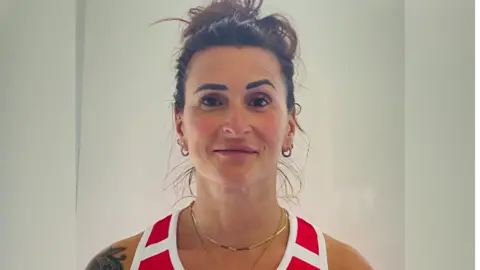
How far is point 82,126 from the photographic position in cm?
102

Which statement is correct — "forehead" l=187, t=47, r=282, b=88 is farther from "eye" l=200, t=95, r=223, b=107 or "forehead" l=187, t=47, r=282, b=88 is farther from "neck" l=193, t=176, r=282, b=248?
"neck" l=193, t=176, r=282, b=248

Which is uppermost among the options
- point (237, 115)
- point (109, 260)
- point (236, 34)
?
point (236, 34)

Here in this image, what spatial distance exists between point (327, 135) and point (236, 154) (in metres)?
0.18

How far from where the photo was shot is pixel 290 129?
0.96 meters

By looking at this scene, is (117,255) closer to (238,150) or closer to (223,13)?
(238,150)

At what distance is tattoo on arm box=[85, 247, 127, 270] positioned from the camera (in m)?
0.97

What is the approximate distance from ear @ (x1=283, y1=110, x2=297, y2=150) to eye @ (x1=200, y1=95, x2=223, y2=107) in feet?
0.44

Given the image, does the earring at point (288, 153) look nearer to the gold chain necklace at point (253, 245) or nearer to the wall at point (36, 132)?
the gold chain necklace at point (253, 245)

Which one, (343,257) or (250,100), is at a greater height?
(250,100)

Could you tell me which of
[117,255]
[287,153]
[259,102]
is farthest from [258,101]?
[117,255]

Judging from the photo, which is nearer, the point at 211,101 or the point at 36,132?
the point at 211,101

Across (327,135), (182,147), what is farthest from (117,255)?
(327,135)

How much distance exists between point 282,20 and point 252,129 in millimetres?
220

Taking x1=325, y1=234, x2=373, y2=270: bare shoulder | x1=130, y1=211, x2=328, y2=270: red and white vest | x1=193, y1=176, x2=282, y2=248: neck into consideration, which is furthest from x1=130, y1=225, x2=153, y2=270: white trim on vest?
x1=325, y1=234, x2=373, y2=270: bare shoulder
